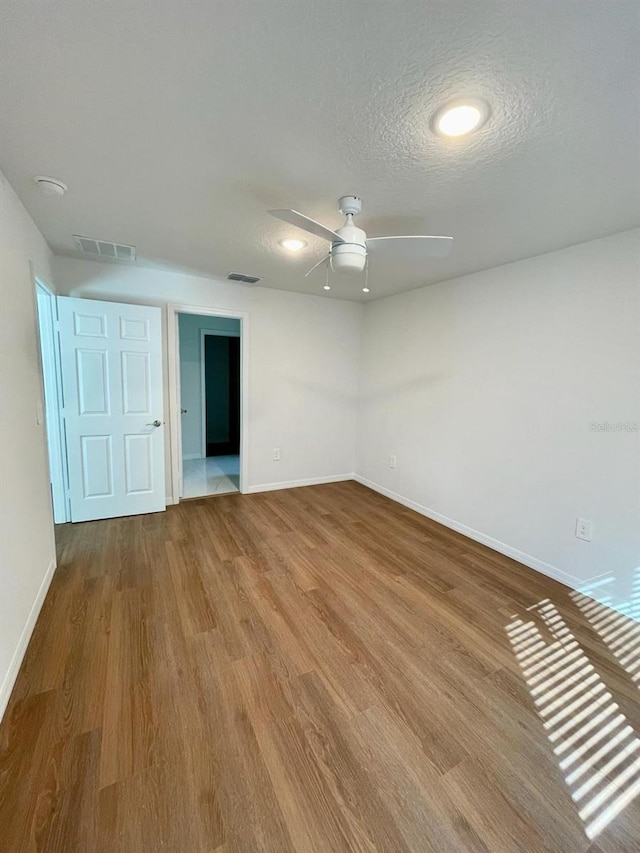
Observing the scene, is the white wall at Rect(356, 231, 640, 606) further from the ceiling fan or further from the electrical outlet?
the ceiling fan

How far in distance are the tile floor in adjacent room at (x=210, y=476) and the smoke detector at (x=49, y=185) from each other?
294 centimetres

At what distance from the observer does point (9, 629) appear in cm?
159

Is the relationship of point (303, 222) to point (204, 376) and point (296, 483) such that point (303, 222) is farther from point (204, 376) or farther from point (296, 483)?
point (204, 376)

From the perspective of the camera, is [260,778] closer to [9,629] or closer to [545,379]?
[9,629]

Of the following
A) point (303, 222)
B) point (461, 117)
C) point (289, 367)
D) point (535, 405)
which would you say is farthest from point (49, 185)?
point (535, 405)

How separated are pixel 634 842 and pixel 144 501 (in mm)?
3666

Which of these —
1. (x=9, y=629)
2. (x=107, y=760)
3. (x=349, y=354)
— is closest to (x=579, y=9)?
(x=107, y=760)

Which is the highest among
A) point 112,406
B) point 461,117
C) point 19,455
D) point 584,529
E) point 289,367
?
point 461,117

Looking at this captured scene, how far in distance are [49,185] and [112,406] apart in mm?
1868

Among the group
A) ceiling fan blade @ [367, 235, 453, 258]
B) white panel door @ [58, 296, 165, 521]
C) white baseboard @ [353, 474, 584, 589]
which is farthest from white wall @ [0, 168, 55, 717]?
white baseboard @ [353, 474, 584, 589]

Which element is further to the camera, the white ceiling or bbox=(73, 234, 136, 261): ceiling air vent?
bbox=(73, 234, 136, 261): ceiling air vent

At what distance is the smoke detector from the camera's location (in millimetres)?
1774

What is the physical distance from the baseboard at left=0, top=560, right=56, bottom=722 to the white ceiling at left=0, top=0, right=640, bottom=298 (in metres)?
2.27

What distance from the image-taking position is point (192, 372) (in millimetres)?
5434
